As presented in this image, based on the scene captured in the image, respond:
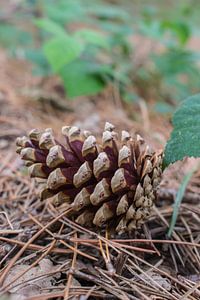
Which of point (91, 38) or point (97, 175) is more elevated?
point (91, 38)

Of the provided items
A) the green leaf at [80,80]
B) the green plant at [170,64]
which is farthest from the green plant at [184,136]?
the green plant at [170,64]

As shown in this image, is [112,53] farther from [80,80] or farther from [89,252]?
[89,252]

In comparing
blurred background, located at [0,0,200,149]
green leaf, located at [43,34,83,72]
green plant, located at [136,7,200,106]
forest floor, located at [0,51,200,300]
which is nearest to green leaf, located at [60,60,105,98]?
blurred background, located at [0,0,200,149]

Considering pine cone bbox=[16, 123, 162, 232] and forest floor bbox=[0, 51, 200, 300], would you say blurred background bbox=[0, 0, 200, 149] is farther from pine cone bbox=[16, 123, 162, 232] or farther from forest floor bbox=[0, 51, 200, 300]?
pine cone bbox=[16, 123, 162, 232]

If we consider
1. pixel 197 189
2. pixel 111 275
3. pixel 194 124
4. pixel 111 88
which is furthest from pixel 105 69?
pixel 111 275

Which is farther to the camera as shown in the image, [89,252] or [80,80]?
[80,80]

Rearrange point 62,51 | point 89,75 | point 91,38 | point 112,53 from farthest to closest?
1. point 112,53
2. point 89,75
3. point 91,38
4. point 62,51

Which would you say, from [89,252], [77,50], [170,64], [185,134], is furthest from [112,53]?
[89,252]
